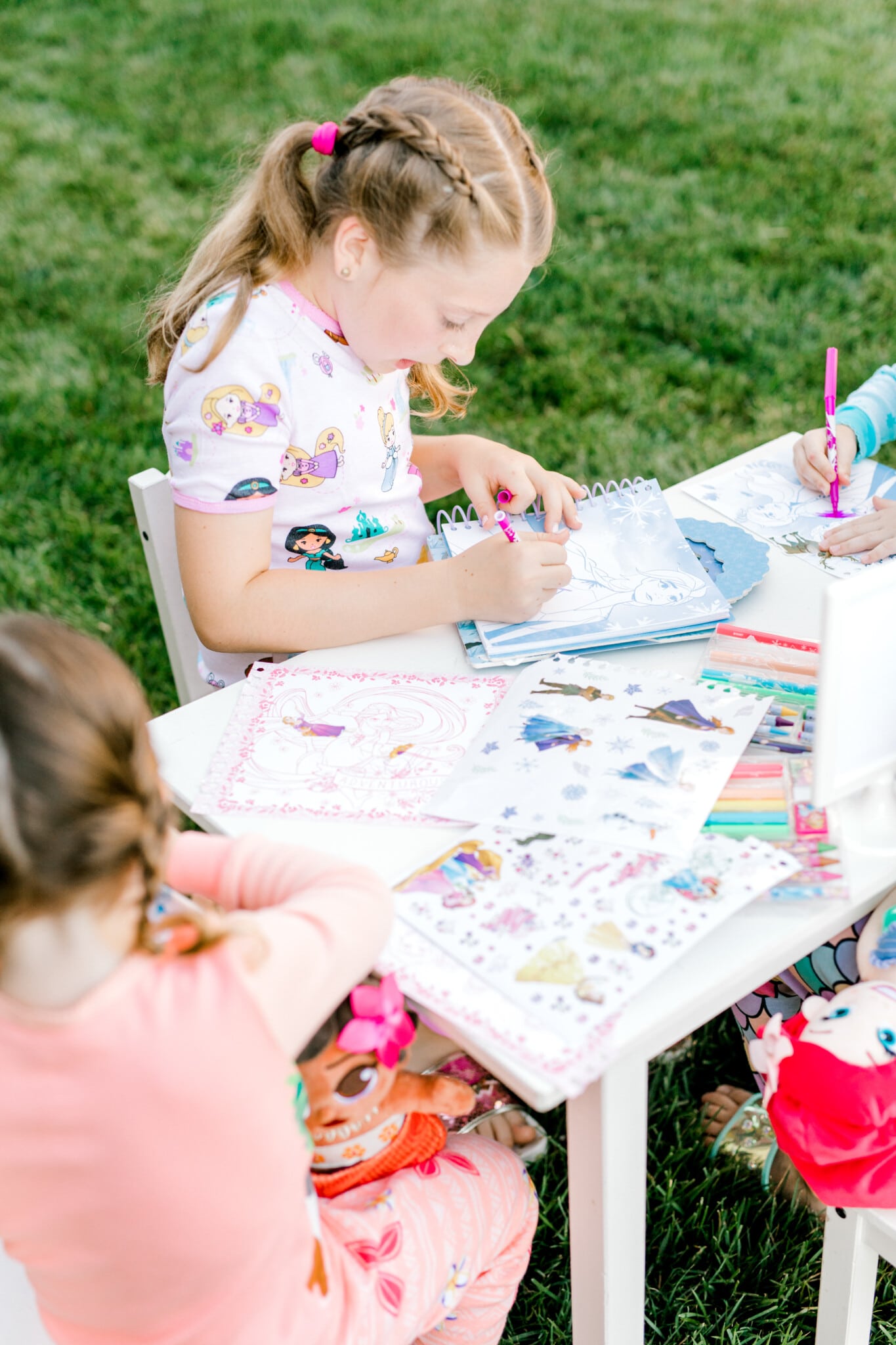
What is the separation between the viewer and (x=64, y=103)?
4.70 m

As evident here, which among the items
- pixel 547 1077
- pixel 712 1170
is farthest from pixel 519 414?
pixel 547 1077

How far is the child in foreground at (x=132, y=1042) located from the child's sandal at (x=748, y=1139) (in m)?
0.75

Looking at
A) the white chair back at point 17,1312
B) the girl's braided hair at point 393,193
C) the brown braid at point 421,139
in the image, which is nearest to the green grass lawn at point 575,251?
the girl's braided hair at point 393,193

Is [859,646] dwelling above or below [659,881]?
above

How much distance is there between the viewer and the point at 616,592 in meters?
1.31

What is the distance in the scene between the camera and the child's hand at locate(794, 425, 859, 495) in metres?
1.47

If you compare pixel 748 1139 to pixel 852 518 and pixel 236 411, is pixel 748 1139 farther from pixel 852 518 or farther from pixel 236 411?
pixel 236 411

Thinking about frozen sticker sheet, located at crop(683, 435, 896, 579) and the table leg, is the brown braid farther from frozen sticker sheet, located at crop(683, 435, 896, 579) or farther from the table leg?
the table leg

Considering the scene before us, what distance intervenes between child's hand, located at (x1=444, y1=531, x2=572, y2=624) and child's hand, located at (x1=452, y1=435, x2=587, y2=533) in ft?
0.47

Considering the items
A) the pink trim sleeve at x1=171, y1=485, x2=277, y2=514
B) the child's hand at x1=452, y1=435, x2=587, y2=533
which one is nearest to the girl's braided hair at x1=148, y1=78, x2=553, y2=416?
the pink trim sleeve at x1=171, y1=485, x2=277, y2=514

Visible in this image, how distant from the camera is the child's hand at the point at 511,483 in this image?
1.43m

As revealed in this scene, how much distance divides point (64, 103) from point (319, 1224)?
15.7ft

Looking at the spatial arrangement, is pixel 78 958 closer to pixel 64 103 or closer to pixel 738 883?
pixel 738 883

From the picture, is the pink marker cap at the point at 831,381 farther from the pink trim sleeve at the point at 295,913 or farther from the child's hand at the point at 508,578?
the pink trim sleeve at the point at 295,913
